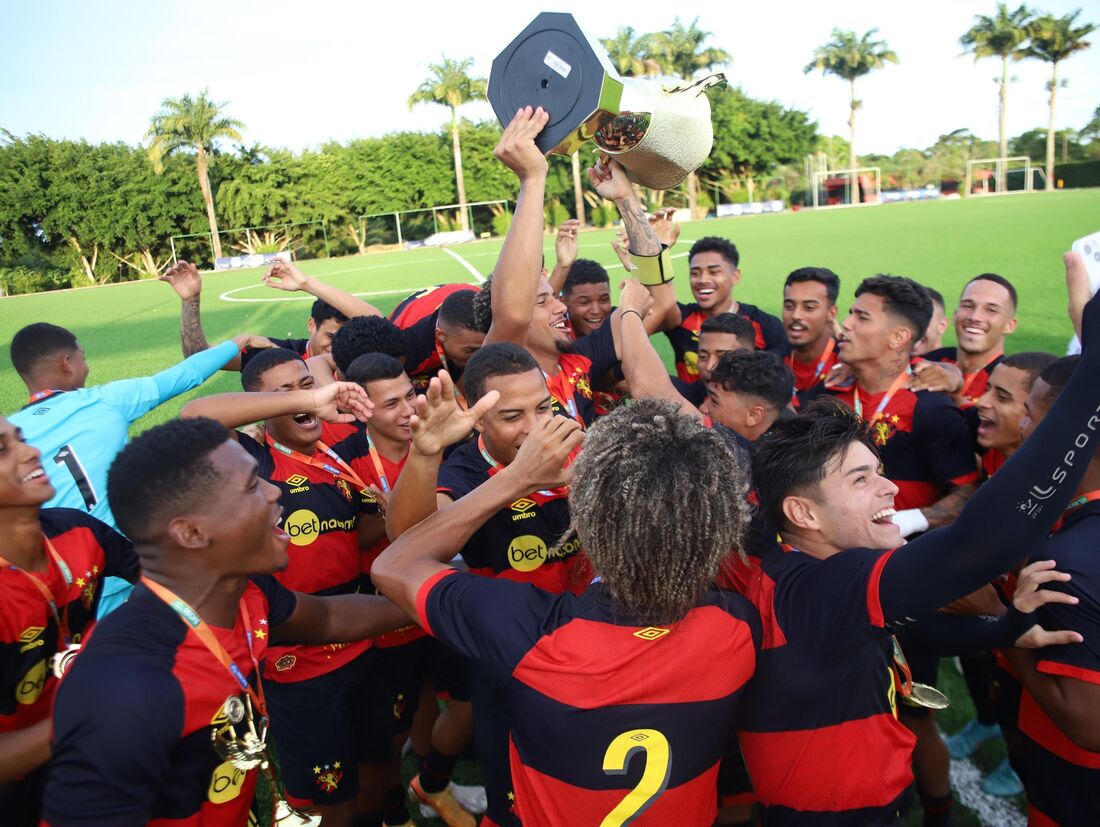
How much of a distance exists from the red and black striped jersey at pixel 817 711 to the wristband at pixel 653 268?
6.46 feet

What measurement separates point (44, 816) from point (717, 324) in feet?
14.2

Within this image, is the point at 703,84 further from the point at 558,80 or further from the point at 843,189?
the point at 843,189

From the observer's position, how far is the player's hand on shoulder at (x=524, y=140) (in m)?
2.99

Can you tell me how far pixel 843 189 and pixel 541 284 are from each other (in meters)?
72.0

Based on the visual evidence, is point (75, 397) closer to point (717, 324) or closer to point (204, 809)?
point (204, 809)

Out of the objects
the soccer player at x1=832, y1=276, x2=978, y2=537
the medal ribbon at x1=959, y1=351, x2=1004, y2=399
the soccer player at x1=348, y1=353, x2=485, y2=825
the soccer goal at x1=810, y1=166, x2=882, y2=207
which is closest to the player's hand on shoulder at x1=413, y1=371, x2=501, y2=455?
the soccer player at x1=348, y1=353, x2=485, y2=825

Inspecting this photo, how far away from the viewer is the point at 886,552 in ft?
6.32

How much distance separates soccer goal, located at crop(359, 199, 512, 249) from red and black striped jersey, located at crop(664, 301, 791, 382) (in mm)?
45656

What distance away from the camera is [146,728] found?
1855 mm

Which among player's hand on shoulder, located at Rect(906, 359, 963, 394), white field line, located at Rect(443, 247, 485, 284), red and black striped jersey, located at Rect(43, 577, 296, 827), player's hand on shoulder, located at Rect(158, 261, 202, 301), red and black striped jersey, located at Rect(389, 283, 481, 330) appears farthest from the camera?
white field line, located at Rect(443, 247, 485, 284)

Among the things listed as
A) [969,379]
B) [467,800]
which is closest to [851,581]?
[467,800]

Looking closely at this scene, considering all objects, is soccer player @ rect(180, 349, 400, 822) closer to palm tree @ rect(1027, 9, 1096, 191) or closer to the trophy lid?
the trophy lid

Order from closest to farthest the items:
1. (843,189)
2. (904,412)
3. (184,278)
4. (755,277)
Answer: (904,412)
(184,278)
(755,277)
(843,189)

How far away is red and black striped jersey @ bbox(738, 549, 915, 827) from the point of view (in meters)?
2.02
